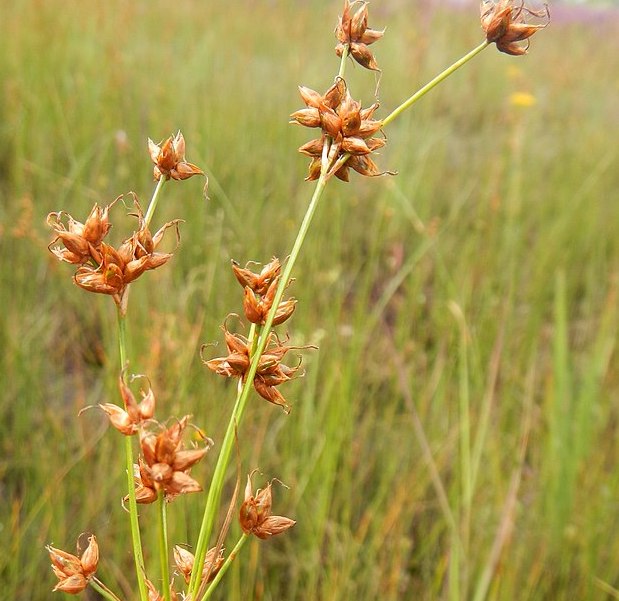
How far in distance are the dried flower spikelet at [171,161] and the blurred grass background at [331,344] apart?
466 millimetres

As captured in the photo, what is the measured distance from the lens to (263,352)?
484 mm

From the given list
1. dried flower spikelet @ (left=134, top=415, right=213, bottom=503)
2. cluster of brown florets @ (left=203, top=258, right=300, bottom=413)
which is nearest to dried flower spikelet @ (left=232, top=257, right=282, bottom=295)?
cluster of brown florets @ (left=203, top=258, right=300, bottom=413)

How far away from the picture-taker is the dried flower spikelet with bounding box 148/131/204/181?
0.50 m

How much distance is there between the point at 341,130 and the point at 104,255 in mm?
168

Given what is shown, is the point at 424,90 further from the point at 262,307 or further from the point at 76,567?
the point at 76,567

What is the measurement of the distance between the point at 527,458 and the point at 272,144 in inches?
67.1

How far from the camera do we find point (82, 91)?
9.45ft

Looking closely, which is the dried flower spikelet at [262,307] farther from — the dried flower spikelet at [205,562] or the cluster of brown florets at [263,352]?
the dried flower spikelet at [205,562]

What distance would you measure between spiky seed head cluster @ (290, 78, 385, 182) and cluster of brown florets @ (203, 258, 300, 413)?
0.26ft

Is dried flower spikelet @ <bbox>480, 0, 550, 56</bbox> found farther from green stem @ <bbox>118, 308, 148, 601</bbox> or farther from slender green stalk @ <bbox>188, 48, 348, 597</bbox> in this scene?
green stem @ <bbox>118, 308, 148, 601</bbox>

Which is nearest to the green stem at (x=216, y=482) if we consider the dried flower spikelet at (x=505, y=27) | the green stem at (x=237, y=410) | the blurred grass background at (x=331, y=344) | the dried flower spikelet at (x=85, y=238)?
the green stem at (x=237, y=410)

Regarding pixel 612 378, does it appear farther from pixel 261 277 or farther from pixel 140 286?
pixel 261 277

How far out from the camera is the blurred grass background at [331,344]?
139cm

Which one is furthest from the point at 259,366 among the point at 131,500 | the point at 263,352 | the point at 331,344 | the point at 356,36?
the point at 331,344
